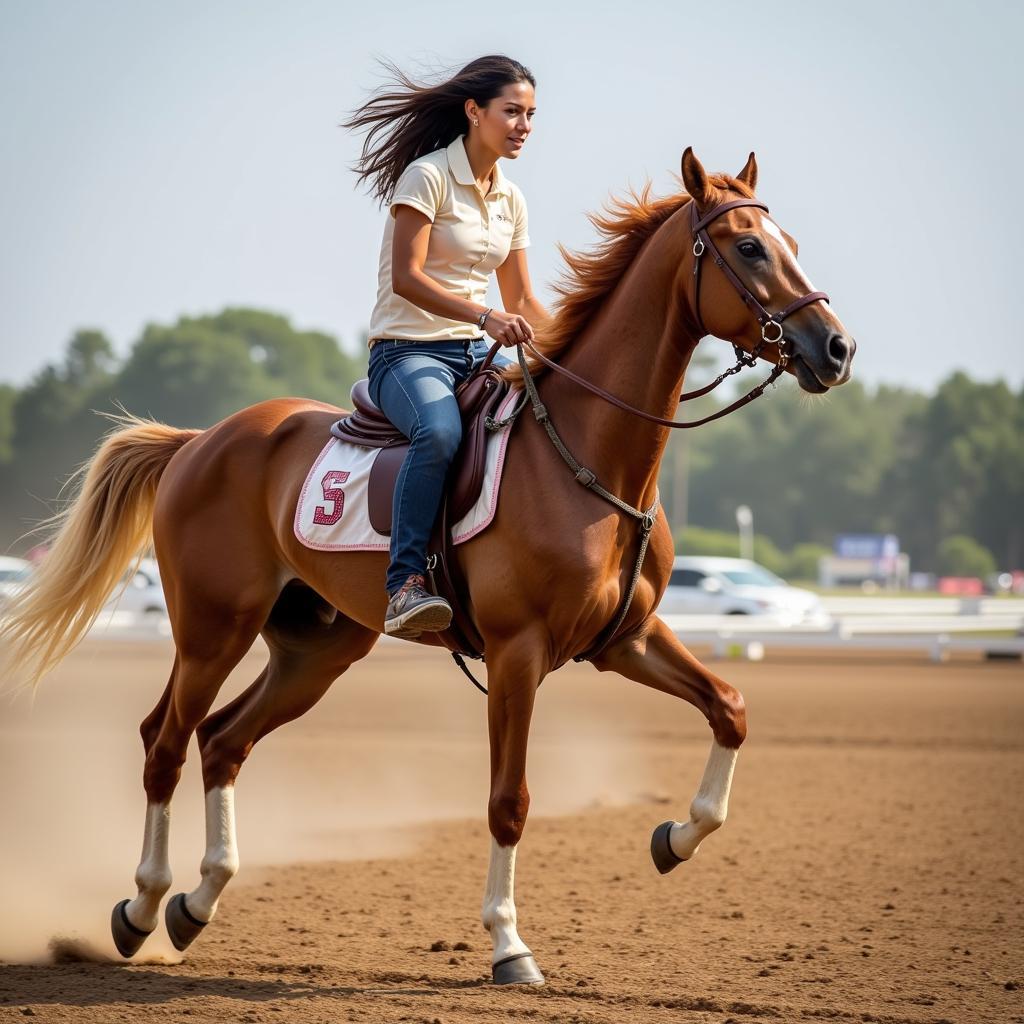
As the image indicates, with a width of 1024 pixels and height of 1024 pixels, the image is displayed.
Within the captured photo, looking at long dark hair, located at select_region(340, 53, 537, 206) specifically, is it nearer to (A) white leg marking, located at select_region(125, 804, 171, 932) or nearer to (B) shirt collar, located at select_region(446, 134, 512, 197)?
(B) shirt collar, located at select_region(446, 134, 512, 197)

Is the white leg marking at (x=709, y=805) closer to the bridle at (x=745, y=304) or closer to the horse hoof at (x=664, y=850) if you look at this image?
the horse hoof at (x=664, y=850)

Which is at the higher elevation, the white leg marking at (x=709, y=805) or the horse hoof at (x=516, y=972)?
the white leg marking at (x=709, y=805)

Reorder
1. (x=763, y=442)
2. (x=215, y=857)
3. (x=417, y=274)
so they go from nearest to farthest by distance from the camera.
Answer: (x=417, y=274), (x=215, y=857), (x=763, y=442)

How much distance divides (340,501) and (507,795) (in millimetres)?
1525

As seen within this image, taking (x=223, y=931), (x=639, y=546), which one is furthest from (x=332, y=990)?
(x=639, y=546)

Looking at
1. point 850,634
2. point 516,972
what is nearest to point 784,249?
point 516,972

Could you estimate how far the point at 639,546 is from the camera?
5.49 meters

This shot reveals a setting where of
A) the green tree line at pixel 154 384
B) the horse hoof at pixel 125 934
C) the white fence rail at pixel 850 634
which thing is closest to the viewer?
the horse hoof at pixel 125 934

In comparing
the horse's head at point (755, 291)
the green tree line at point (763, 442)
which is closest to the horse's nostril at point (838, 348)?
the horse's head at point (755, 291)

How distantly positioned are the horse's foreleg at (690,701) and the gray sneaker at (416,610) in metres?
0.77

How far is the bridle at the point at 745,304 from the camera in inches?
196

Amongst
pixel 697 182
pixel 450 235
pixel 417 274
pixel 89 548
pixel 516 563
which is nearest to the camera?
pixel 697 182

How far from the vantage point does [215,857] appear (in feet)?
20.2

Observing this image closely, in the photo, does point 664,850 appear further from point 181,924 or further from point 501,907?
point 181,924
